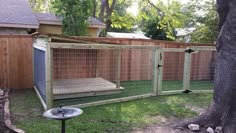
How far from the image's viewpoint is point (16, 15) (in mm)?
9648

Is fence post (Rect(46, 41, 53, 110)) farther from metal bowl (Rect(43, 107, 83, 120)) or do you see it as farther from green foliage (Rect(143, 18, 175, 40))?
green foliage (Rect(143, 18, 175, 40))

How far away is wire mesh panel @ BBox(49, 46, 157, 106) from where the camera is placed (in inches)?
235

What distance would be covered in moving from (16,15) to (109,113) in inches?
259

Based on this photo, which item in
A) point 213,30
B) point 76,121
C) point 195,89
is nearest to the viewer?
point 76,121

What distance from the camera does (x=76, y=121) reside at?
4543 millimetres

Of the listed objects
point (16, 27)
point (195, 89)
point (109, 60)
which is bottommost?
point (195, 89)

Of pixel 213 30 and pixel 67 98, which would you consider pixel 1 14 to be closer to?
pixel 67 98

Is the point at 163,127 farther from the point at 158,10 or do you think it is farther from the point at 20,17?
the point at 158,10

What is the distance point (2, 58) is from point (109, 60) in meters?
3.11

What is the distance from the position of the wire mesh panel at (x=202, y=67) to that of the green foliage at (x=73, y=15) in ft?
14.1

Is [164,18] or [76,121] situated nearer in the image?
[76,121]

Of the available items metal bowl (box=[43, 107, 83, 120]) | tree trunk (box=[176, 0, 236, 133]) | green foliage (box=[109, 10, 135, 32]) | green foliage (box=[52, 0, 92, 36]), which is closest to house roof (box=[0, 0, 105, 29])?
green foliage (box=[52, 0, 92, 36])

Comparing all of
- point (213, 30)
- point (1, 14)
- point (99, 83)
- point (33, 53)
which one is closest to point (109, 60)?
point (99, 83)

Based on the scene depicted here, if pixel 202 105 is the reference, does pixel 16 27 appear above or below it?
above
